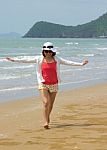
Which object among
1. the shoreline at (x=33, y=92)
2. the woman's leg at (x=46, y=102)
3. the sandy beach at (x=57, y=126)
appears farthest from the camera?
the shoreline at (x=33, y=92)

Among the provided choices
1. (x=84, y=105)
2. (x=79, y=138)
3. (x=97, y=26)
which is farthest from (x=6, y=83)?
(x=97, y=26)

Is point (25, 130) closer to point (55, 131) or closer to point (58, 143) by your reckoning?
point (55, 131)

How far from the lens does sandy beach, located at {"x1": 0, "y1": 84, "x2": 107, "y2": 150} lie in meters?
7.60

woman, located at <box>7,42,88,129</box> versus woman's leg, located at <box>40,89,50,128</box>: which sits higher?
woman, located at <box>7,42,88,129</box>

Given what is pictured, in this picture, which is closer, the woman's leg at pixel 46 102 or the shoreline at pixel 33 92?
the woman's leg at pixel 46 102

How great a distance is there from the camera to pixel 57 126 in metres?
9.19

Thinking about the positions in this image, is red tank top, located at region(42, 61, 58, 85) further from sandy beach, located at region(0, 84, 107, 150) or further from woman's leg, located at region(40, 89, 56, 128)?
sandy beach, located at region(0, 84, 107, 150)

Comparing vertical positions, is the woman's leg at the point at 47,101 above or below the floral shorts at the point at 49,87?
below

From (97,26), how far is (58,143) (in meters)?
193

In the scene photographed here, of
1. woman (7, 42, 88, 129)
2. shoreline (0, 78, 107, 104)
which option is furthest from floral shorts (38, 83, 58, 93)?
shoreline (0, 78, 107, 104)

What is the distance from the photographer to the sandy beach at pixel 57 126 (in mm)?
7602

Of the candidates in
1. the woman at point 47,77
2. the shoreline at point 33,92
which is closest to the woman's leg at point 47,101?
the woman at point 47,77

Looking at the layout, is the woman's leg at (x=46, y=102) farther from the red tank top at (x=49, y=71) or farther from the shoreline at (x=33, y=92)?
the shoreline at (x=33, y=92)

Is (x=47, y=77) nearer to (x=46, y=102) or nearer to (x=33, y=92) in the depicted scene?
(x=46, y=102)
